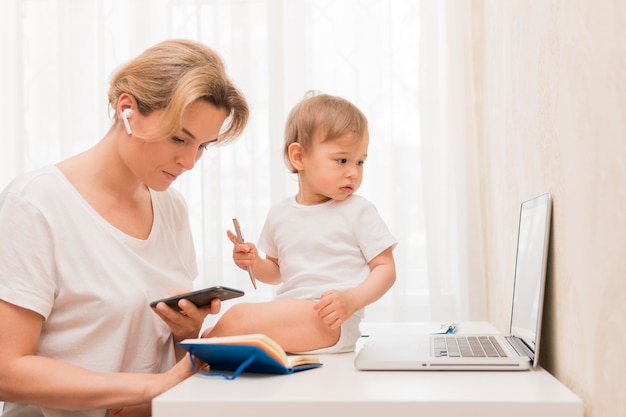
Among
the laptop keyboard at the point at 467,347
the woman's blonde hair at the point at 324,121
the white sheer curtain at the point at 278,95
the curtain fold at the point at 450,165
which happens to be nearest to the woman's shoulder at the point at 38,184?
the woman's blonde hair at the point at 324,121

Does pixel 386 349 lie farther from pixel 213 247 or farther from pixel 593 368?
pixel 213 247

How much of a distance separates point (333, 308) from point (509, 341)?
36 centimetres

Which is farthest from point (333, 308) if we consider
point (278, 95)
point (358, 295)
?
point (278, 95)

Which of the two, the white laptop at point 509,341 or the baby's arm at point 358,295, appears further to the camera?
the baby's arm at point 358,295

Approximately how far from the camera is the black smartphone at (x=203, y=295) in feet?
3.84

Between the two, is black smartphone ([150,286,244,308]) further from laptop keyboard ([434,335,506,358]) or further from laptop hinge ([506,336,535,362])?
laptop hinge ([506,336,535,362])

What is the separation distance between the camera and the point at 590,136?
0.89 m

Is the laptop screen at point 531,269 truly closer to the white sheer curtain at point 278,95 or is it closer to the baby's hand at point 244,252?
the baby's hand at point 244,252

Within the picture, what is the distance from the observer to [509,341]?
1.33m

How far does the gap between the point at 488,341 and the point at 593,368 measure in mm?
444

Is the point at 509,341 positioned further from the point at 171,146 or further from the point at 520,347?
the point at 171,146

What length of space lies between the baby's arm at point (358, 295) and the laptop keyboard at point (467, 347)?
6.0 inches

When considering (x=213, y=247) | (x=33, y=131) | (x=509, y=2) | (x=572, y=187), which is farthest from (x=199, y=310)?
(x=33, y=131)

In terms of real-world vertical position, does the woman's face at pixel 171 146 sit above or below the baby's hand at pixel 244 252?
above
